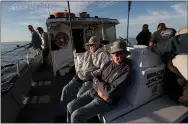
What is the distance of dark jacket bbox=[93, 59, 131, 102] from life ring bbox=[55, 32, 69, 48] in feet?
12.7

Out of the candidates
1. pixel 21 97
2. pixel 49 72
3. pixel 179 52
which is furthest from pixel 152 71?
pixel 49 72

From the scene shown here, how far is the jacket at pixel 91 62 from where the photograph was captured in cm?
302

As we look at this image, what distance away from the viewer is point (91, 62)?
3.13m

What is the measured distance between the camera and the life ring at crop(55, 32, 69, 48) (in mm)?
5900

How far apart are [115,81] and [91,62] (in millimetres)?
1050

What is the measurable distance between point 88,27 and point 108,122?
6052 millimetres

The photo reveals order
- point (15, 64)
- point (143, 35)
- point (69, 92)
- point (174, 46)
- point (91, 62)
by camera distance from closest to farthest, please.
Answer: point (174, 46) < point (69, 92) < point (91, 62) < point (15, 64) < point (143, 35)

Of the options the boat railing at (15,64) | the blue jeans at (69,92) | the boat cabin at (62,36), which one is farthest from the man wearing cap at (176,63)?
the boat cabin at (62,36)

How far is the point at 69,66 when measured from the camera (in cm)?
600

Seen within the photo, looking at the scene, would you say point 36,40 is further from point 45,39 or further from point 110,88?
point 110,88

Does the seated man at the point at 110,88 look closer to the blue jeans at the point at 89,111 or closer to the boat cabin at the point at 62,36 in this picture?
the blue jeans at the point at 89,111

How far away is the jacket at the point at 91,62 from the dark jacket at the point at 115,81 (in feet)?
2.18

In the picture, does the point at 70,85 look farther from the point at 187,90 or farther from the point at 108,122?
the point at 187,90

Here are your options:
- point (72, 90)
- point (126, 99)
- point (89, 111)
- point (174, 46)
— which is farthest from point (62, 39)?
point (174, 46)
